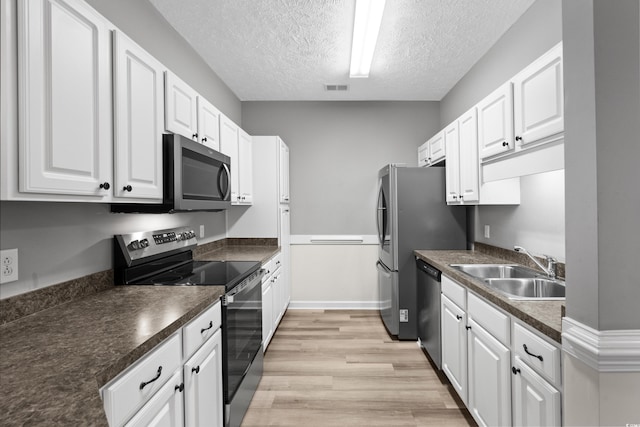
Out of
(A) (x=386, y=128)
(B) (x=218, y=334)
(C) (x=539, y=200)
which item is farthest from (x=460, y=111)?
(B) (x=218, y=334)

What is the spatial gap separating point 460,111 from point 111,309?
365cm

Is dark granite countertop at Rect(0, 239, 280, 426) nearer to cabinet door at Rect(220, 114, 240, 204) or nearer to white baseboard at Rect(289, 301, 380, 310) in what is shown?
cabinet door at Rect(220, 114, 240, 204)

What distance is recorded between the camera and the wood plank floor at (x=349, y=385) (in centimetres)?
210

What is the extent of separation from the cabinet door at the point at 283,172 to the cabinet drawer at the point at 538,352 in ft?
8.99

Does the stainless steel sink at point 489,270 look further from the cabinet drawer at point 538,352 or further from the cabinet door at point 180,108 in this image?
the cabinet door at point 180,108

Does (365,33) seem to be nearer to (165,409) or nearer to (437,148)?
(437,148)

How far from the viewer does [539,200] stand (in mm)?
2234

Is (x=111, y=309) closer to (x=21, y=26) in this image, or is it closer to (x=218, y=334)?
(x=218, y=334)

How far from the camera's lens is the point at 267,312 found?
2.94 m

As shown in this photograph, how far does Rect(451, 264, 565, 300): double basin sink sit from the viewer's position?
1.91 metres

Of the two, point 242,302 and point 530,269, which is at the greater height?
point 530,269

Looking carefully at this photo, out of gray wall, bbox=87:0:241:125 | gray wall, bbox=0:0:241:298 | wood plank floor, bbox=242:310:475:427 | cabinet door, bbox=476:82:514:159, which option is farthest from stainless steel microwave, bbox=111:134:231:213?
cabinet door, bbox=476:82:514:159

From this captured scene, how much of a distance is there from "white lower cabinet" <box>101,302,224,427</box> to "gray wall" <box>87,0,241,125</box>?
5.86 ft

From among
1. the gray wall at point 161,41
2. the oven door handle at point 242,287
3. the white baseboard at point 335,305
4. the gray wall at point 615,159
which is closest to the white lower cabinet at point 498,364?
the gray wall at point 615,159
